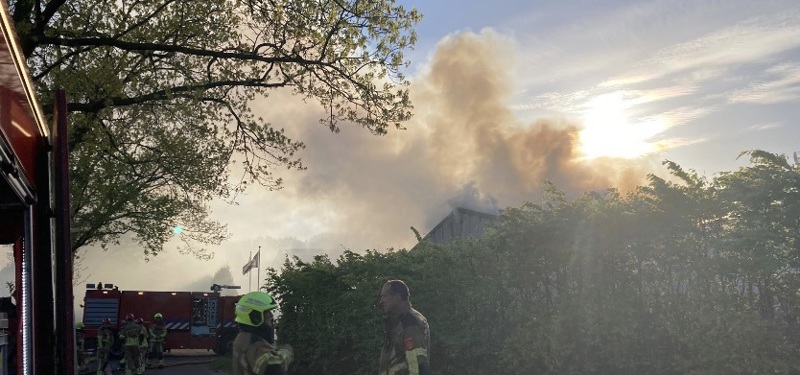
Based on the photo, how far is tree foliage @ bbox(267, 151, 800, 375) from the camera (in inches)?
251

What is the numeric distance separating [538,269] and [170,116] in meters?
9.36

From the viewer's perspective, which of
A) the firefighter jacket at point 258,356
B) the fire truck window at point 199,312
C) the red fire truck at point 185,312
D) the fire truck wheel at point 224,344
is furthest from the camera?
the fire truck window at point 199,312

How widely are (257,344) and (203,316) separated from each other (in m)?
28.5

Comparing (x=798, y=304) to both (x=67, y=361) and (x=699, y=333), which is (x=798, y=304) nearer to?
(x=699, y=333)

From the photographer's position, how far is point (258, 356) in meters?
4.39

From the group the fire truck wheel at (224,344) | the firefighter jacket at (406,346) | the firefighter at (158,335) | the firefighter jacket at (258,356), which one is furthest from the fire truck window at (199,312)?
the firefighter jacket at (258,356)

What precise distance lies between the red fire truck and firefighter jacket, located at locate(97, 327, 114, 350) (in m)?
10.6

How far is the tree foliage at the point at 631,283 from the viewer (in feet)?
20.9

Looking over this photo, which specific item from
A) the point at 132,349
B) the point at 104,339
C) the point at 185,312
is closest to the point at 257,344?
the point at 132,349

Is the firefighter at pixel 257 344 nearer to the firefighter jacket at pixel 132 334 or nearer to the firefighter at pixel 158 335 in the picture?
the firefighter jacket at pixel 132 334

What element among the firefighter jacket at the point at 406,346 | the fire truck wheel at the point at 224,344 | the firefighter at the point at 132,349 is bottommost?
the fire truck wheel at the point at 224,344

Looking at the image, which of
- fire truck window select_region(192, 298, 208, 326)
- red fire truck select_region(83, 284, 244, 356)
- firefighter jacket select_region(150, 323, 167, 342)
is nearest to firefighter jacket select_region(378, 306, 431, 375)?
firefighter jacket select_region(150, 323, 167, 342)

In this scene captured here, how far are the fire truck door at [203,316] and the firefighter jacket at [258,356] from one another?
92.2 feet

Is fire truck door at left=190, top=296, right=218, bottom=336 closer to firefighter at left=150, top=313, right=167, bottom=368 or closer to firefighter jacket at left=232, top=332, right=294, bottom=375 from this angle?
firefighter at left=150, top=313, right=167, bottom=368
